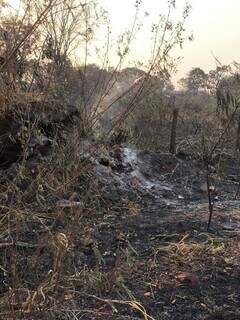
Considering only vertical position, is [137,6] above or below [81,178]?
above

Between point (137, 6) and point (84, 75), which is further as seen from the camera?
point (84, 75)

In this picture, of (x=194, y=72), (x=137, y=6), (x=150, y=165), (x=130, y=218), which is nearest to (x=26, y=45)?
(x=137, y=6)

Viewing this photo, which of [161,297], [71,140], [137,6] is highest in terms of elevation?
[137,6]

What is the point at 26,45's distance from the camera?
4.38 m

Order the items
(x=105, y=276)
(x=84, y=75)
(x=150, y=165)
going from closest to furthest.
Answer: (x=105, y=276) → (x=84, y=75) → (x=150, y=165)

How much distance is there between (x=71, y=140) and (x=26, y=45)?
1.75 metres

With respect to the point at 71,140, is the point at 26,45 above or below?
above

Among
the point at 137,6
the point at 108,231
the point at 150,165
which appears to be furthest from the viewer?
the point at 150,165

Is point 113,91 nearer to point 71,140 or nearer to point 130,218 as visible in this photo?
point 71,140

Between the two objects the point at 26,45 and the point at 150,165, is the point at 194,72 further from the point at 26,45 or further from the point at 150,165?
the point at 26,45

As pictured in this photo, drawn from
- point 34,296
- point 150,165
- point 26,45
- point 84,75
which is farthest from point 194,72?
point 34,296

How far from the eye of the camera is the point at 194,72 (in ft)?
82.7

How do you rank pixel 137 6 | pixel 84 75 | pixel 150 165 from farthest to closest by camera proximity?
pixel 150 165, pixel 84 75, pixel 137 6

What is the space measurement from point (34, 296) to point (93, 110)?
3.84 metres
